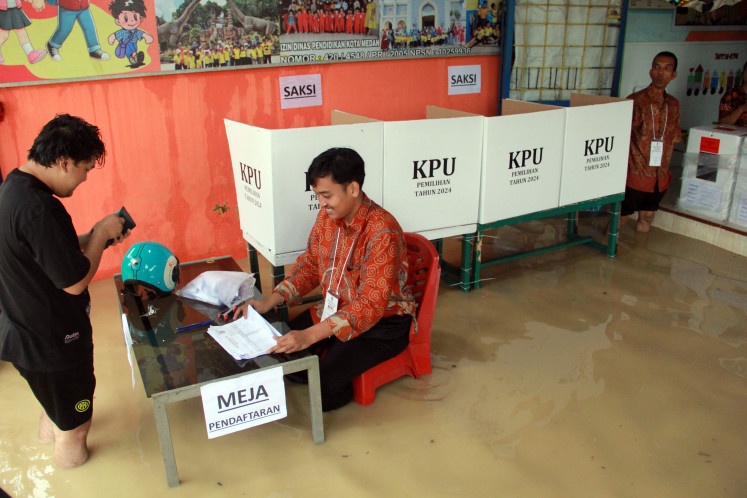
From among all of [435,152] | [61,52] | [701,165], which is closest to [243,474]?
[435,152]

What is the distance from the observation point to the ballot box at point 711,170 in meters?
4.30

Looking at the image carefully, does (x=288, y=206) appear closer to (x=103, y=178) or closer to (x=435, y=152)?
(x=435, y=152)

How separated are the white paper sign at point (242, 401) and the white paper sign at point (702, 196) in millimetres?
3727

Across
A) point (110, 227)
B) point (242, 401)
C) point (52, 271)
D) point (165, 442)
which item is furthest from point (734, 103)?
point (52, 271)

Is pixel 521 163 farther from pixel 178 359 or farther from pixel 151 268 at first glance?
pixel 178 359

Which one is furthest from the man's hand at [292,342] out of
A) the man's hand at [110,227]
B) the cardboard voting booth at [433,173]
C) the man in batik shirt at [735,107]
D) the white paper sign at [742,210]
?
the man in batik shirt at [735,107]

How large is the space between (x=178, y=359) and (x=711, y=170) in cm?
401

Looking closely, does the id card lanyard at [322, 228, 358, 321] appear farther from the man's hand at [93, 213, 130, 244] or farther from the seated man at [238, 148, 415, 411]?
the man's hand at [93, 213, 130, 244]

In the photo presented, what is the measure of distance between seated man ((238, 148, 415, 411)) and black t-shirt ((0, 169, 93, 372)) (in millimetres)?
647

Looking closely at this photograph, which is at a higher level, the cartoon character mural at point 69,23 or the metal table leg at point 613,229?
the cartoon character mural at point 69,23

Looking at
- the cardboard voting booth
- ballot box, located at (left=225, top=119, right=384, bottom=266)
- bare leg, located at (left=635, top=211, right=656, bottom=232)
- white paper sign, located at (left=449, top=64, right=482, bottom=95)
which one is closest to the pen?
ballot box, located at (left=225, top=119, right=384, bottom=266)

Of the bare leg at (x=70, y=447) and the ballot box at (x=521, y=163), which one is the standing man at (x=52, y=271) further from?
the ballot box at (x=521, y=163)

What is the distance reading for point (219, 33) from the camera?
380 cm

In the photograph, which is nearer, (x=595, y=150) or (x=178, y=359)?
(x=178, y=359)
